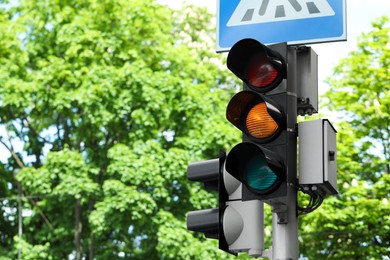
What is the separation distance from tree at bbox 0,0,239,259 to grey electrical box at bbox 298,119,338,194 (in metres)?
18.4

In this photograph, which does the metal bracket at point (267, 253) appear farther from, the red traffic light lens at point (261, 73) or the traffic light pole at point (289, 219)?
the red traffic light lens at point (261, 73)

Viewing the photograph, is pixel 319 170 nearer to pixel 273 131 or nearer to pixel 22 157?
pixel 273 131

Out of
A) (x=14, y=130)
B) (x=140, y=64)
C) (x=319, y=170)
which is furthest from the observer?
(x=14, y=130)

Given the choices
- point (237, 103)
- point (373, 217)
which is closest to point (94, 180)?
point (373, 217)

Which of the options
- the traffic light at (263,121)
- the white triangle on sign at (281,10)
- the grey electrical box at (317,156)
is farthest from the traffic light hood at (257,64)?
the white triangle on sign at (281,10)

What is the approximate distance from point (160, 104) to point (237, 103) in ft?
65.6

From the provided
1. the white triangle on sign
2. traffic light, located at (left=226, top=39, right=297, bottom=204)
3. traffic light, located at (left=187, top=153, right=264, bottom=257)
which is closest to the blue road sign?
the white triangle on sign

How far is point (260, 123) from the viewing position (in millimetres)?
4527

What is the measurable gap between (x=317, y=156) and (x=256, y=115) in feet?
1.24

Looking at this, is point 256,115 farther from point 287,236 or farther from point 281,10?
point 281,10

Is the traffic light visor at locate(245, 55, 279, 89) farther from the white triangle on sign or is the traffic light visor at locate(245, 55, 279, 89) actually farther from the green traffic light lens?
the white triangle on sign

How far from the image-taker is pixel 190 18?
101 feet

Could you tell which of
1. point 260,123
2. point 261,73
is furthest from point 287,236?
point 261,73

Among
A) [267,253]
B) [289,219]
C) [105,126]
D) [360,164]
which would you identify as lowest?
[267,253]
